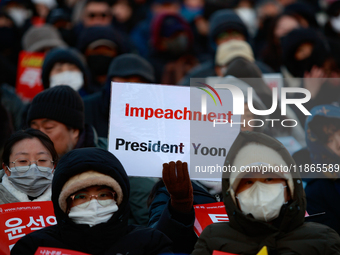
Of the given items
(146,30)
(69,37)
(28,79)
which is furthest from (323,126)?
(69,37)

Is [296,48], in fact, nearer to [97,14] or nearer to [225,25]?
[225,25]

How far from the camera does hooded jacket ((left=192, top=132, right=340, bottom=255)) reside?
3.82m

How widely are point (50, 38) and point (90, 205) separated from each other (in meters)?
5.81

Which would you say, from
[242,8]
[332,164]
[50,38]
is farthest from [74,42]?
[332,164]

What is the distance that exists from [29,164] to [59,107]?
1105mm

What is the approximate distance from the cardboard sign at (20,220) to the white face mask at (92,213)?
1.75 feet

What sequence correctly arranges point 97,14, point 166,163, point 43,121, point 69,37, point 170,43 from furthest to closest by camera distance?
point 69,37, point 97,14, point 170,43, point 43,121, point 166,163

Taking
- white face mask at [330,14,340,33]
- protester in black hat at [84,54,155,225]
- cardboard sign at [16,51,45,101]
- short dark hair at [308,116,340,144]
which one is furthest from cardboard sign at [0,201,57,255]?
white face mask at [330,14,340,33]

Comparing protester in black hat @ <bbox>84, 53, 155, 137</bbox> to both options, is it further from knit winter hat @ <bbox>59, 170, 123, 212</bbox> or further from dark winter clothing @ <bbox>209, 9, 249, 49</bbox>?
knit winter hat @ <bbox>59, 170, 123, 212</bbox>

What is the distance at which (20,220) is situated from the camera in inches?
173

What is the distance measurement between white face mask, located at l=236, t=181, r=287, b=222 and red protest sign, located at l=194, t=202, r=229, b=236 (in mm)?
628

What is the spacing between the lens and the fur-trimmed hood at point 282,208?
12.8ft

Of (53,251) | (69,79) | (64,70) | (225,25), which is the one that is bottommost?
(53,251)

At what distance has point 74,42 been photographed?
10328mm
